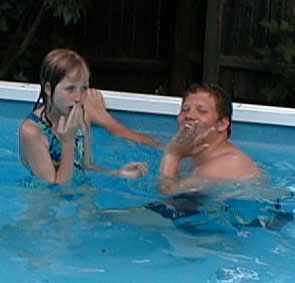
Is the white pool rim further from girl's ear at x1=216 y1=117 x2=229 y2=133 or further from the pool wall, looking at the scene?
girl's ear at x1=216 y1=117 x2=229 y2=133

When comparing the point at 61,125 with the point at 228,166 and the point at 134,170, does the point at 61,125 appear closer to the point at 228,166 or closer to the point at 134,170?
the point at 134,170

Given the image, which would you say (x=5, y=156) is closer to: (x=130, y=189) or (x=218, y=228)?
(x=130, y=189)

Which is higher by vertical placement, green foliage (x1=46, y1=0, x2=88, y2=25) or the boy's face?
green foliage (x1=46, y1=0, x2=88, y2=25)

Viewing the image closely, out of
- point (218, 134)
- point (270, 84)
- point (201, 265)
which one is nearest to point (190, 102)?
point (218, 134)

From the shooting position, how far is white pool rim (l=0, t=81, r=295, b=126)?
5.98 metres

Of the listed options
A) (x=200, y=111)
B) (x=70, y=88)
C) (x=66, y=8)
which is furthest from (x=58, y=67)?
(x=66, y=8)

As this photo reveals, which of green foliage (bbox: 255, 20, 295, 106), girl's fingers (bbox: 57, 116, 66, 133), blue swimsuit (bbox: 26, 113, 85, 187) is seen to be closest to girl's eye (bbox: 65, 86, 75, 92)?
girl's fingers (bbox: 57, 116, 66, 133)

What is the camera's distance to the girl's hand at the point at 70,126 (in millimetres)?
4180

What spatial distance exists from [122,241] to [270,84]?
399 centimetres

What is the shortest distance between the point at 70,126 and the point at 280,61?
13.6 feet

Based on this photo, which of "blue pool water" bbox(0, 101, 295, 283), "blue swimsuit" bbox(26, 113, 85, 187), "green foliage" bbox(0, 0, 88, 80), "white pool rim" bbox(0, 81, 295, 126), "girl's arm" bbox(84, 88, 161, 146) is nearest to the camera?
"blue pool water" bbox(0, 101, 295, 283)

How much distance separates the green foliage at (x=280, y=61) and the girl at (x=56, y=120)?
356 centimetres

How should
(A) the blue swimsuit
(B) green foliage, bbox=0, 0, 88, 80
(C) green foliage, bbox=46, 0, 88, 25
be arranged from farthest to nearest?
(B) green foliage, bbox=0, 0, 88, 80
(C) green foliage, bbox=46, 0, 88, 25
(A) the blue swimsuit

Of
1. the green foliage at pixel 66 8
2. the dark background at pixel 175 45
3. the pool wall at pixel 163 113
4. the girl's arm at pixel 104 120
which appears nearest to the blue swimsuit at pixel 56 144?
the girl's arm at pixel 104 120
